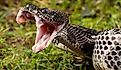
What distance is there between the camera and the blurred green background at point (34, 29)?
397 cm

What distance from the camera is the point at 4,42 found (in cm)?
446

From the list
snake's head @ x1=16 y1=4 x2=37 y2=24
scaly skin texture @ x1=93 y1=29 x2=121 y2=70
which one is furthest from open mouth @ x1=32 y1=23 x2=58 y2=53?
scaly skin texture @ x1=93 y1=29 x2=121 y2=70

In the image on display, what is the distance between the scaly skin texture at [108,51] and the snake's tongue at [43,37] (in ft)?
1.32

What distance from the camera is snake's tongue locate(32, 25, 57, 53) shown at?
3383mm

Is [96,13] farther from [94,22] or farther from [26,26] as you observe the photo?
[26,26]

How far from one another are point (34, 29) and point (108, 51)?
1.82 metres

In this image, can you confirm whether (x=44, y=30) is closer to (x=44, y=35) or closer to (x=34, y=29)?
(x=44, y=35)

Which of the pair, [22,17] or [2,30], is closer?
[22,17]

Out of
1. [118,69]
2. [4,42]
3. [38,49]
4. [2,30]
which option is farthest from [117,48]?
[2,30]

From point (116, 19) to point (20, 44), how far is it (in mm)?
1213

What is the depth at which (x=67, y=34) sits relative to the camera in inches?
143

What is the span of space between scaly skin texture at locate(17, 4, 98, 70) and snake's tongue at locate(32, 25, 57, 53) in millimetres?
44

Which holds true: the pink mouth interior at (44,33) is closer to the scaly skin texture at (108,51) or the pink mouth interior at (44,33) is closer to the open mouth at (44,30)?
the open mouth at (44,30)

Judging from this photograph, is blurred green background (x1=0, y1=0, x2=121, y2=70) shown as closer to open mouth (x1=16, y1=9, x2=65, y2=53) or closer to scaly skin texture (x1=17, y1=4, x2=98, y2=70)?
scaly skin texture (x1=17, y1=4, x2=98, y2=70)
